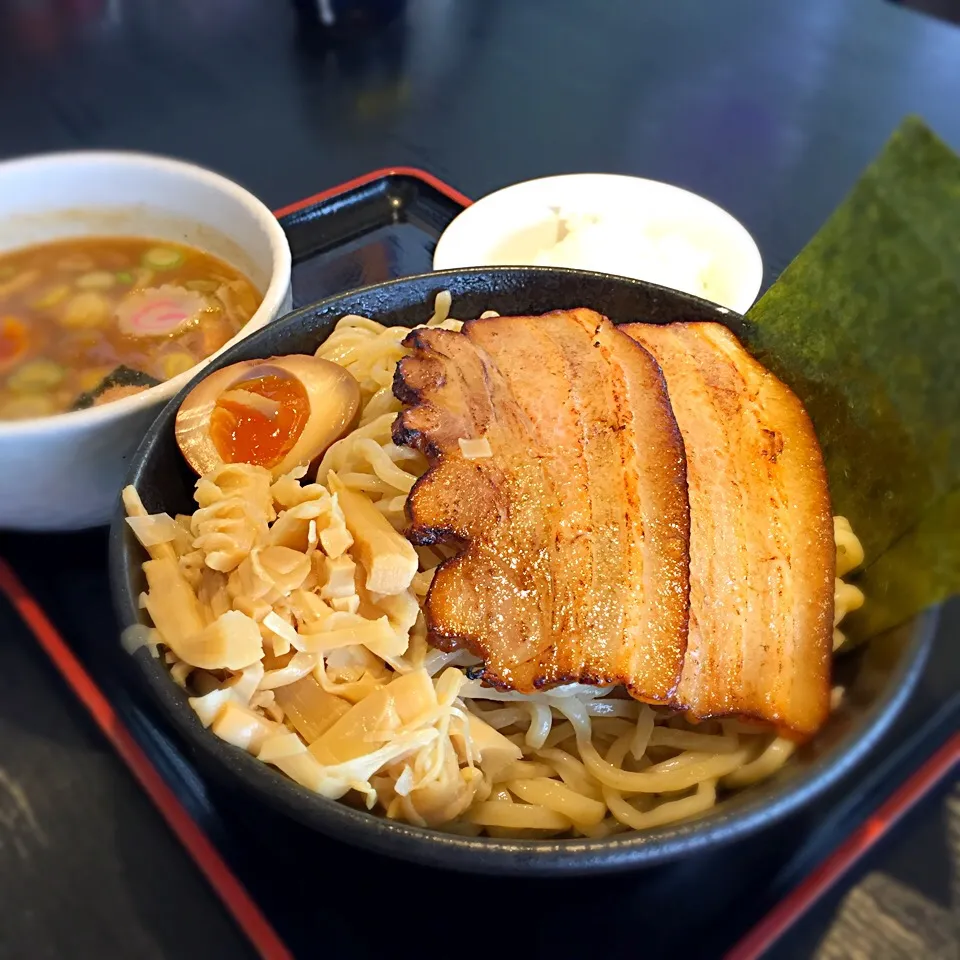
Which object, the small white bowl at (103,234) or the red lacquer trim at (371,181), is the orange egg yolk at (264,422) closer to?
the small white bowl at (103,234)

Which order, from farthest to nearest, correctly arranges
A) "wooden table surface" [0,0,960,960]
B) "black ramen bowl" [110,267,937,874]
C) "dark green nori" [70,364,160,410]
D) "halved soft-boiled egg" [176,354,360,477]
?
"wooden table surface" [0,0,960,960] → "dark green nori" [70,364,160,410] → "halved soft-boiled egg" [176,354,360,477] → "black ramen bowl" [110,267,937,874]

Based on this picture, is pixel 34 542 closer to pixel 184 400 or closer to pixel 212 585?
pixel 184 400

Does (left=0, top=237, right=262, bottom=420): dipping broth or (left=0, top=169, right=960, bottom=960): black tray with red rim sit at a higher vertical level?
(left=0, top=237, right=262, bottom=420): dipping broth

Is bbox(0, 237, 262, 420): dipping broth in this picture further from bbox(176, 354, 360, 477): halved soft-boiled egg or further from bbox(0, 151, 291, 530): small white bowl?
bbox(176, 354, 360, 477): halved soft-boiled egg

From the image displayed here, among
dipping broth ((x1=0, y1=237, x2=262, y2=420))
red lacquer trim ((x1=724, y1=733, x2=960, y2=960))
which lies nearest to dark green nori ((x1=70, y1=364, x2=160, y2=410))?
dipping broth ((x1=0, y1=237, x2=262, y2=420))

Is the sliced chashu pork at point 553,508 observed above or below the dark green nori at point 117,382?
above

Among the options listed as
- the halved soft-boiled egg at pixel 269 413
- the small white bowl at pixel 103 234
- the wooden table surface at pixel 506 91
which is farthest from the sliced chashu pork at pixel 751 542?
the wooden table surface at pixel 506 91
